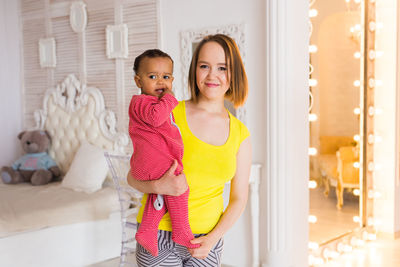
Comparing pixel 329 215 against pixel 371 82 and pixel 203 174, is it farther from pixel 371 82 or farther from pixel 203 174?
pixel 203 174

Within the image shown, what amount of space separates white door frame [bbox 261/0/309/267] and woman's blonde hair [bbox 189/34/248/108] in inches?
58.3

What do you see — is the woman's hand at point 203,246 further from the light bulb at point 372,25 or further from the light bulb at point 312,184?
the light bulb at point 372,25

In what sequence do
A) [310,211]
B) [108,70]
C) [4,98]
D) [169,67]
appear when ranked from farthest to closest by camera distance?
1. [4,98]
2. [108,70]
3. [310,211]
4. [169,67]

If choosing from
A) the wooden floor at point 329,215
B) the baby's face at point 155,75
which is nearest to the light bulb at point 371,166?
the wooden floor at point 329,215

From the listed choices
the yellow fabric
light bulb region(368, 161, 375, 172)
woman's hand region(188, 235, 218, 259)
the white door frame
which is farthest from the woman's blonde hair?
light bulb region(368, 161, 375, 172)

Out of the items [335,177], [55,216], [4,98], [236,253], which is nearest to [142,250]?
[236,253]

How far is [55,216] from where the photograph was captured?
3281 millimetres

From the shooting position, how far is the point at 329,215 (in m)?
3.57

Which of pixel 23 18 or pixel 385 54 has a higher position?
pixel 23 18

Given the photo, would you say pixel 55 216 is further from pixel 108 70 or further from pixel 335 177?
pixel 335 177

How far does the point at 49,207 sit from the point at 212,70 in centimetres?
242

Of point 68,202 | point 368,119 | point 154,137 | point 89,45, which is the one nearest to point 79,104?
point 89,45

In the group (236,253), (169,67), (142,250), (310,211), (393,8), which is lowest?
(236,253)

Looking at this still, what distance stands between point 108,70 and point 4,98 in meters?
1.47
